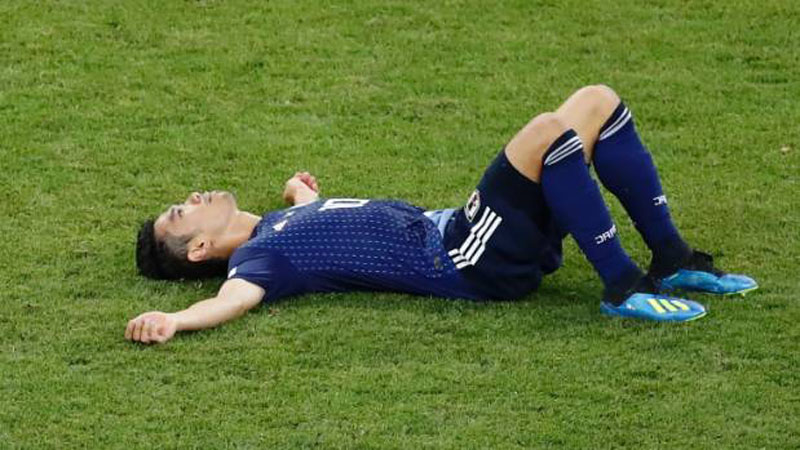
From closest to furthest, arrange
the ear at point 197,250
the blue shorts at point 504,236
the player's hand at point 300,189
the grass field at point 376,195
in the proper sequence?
the grass field at point 376,195, the blue shorts at point 504,236, the ear at point 197,250, the player's hand at point 300,189

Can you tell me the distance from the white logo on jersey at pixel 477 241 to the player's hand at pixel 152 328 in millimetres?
1152

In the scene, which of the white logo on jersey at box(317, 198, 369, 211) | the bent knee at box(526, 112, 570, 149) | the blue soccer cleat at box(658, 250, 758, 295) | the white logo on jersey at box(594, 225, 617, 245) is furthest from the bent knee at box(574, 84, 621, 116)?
the white logo on jersey at box(317, 198, 369, 211)

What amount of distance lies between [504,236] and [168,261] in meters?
1.41

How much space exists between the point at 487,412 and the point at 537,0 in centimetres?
537

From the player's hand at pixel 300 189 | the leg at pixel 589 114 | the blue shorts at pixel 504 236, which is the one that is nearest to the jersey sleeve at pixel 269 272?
the blue shorts at pixel 504 236

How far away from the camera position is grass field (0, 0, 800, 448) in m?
6.37

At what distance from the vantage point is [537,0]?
1131 cm

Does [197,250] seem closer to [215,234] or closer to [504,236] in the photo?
[215,234]

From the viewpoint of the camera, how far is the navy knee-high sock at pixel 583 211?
7.12 metres

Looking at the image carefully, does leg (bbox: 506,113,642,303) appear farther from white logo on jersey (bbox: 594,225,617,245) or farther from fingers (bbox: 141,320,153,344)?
fingers (bbox: 141,320,153,344)

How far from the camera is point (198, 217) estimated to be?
7695 mm

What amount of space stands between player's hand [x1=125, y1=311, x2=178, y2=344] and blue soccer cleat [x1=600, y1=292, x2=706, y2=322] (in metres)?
1.68

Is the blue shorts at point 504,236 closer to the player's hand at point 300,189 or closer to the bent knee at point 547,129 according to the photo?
the bent knee at point 547,129

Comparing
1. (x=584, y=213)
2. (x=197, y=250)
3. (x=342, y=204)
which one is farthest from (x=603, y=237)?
(x=197, y=250)
